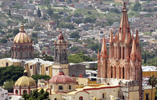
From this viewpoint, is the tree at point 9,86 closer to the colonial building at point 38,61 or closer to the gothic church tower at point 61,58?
the colonial building at point 38,61

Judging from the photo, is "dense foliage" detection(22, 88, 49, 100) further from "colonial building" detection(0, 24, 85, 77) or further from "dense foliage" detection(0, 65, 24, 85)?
"dense foliage" detection(0, 65, 24, 85)

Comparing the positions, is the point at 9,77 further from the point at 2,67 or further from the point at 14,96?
the point at 14,96

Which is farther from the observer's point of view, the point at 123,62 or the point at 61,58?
the point at 61,58

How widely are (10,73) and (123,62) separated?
950 inches

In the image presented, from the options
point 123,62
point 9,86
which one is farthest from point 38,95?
point 9,86

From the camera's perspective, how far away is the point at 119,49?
3821 inches

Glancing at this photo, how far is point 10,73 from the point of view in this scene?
11394 cm

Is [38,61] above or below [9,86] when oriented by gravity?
above

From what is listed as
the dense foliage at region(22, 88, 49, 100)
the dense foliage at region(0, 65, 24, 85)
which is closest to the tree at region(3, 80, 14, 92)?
the dense foliage at region(0, 65, 24, 85)

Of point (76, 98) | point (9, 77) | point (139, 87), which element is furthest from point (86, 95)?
point (9, 77)

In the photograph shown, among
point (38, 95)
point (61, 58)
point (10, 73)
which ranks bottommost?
point (10, 73)

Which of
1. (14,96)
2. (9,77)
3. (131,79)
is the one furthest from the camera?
(9,77)

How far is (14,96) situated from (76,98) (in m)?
7.20

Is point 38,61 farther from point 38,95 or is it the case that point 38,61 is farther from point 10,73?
point 38,95
